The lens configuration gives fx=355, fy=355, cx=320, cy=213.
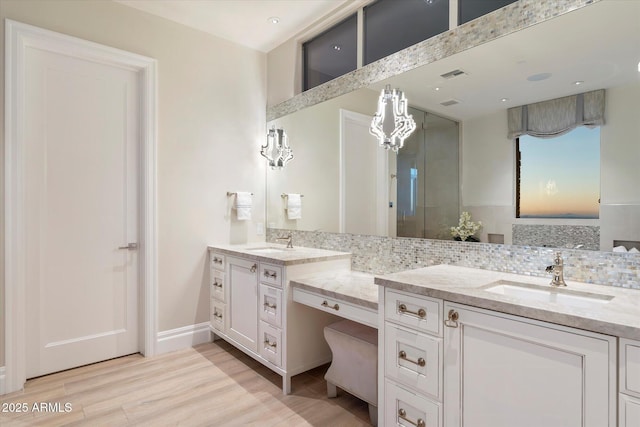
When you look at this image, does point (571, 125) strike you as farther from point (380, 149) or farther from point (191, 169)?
point (191, 169)

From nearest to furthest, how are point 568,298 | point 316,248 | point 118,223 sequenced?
point 568,298 → point 118,223 → point 316,248

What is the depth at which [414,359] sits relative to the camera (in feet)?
5.18

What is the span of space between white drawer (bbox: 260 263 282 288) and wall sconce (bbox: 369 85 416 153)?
1.11m

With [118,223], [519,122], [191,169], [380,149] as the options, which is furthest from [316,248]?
[519,122]

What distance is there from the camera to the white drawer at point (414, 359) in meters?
1.50

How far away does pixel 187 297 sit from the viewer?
3125mm

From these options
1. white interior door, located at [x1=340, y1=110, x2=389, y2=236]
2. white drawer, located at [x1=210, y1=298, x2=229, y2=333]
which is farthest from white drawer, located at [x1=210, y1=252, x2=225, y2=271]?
white interior door, located at [x1=340, y1=110, x2=389, y2=236]

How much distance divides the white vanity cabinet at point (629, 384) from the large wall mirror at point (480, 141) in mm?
672

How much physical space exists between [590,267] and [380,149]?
4.45 ft

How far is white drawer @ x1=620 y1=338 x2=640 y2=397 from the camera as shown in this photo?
1.04 m

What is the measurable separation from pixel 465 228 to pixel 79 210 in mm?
2707

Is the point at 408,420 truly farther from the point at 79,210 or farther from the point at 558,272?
the point at 79,210

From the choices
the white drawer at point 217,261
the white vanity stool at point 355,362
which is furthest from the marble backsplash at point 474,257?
the white drawer at point 217,261

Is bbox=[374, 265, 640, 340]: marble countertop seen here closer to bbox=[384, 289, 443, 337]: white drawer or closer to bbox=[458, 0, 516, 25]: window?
bbox=[384, 289, 443, 337]: white drawer
